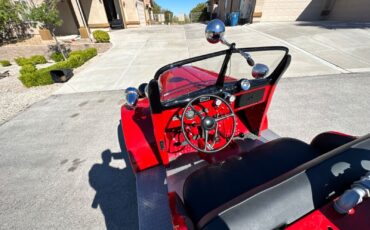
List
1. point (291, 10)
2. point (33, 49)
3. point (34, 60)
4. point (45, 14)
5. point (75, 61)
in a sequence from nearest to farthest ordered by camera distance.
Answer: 1. point (45, 14)
2. point (75, 61)
3. point (34, 60)
4. point (33, 49)
5. point (291, 10)

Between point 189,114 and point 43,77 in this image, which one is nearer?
point 189,114

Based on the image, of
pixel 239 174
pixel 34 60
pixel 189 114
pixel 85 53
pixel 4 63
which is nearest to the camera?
pixel 239 174

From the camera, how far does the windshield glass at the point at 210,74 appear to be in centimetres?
180

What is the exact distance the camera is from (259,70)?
6.27 ft

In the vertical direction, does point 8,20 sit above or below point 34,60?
above

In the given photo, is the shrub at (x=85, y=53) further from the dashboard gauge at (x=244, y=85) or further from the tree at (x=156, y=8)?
the tree at (x=156, y=8)

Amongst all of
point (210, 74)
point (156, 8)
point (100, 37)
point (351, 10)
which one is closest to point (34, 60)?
point (100, 37)

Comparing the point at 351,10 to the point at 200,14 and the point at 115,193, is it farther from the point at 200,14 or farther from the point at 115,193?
the point at 200,14

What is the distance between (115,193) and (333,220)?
2.15 meters

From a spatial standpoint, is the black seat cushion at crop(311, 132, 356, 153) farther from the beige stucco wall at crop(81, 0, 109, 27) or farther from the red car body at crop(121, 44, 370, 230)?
the beige stucco wall at crop(81, 0, 109, 27)

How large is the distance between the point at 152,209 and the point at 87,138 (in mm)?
2173

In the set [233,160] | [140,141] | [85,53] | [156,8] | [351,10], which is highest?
[156,8]

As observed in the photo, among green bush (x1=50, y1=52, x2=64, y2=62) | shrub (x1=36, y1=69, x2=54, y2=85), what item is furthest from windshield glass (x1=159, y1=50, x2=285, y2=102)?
green bush (x1=50, y1=52, x2=64, y2=62)

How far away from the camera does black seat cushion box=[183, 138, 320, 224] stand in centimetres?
122
